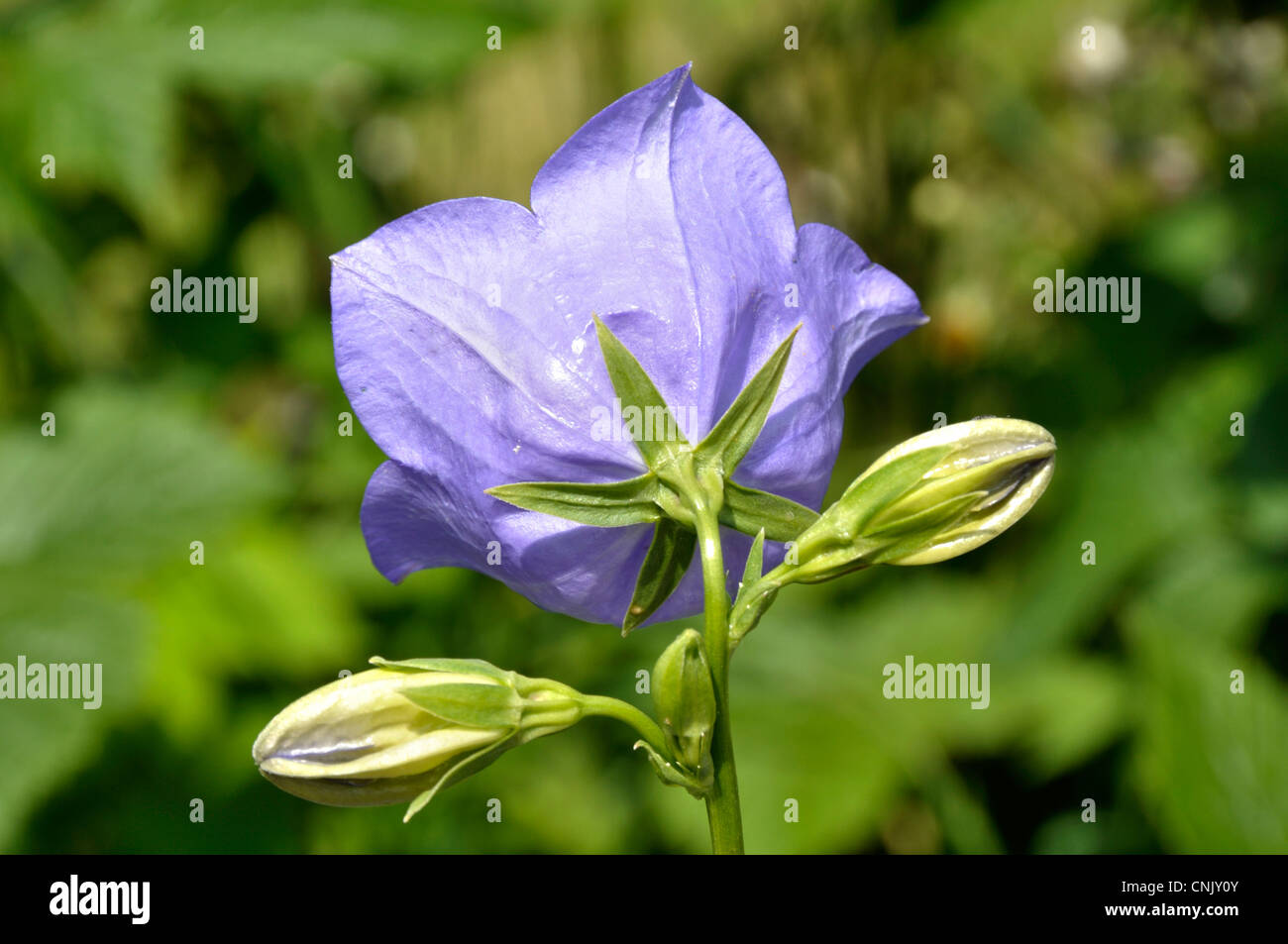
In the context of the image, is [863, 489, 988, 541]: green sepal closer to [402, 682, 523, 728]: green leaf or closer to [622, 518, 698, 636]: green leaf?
[622, 518, 698, 636]: green leaf

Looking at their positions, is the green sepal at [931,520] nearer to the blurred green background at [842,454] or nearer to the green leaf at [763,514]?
the green leaf at [763,514]

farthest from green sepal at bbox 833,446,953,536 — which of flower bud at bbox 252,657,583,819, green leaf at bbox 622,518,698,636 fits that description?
flower bud at bbox 252,657,583,819

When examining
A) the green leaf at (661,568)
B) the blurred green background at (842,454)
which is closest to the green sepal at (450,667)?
the green leaf at (661,568)

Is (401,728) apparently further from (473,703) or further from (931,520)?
(931,520)

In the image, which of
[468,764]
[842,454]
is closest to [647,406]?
[468,764]

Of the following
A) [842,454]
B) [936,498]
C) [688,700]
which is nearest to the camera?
[688,700]

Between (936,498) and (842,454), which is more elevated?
(842,454)

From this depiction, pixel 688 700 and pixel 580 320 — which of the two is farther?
pixel 580 320
